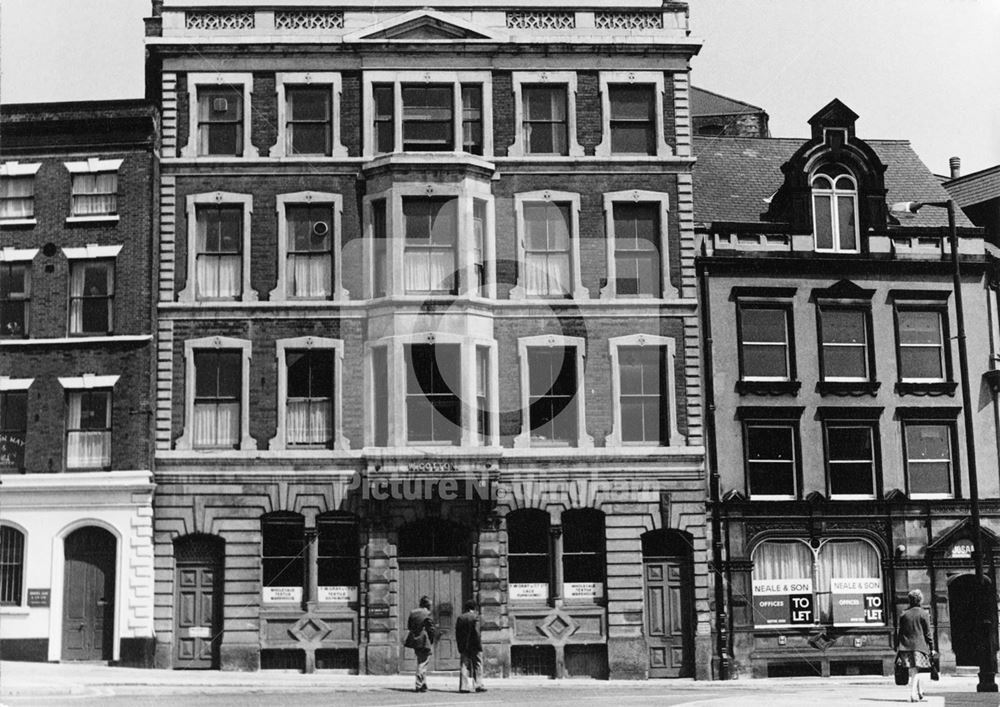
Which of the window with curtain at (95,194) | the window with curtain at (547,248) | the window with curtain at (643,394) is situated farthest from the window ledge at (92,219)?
the window with curtain at (643,394)

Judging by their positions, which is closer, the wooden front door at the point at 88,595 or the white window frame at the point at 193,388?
the wooden front door at the point at 88,595

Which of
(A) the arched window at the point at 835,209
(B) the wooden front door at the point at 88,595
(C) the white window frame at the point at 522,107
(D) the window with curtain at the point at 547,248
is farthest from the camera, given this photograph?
(A) the arched window at the point at 835,209

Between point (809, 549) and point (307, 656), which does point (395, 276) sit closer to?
point (307, 656)

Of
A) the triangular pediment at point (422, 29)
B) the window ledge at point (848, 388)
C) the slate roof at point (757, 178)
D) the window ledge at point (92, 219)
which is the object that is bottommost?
the window ledge at point (848, 388)

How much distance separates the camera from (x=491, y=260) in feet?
114

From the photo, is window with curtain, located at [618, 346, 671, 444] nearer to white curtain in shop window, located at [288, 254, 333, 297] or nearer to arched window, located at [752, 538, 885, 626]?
arched window, located at [752, 538, 885, 626]

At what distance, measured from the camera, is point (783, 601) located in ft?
115

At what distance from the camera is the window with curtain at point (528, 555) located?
34000 mm

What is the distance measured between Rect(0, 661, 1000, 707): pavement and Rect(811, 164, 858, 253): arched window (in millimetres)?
11225

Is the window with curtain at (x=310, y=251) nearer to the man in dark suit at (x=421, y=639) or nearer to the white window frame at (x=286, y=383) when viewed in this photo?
the white window frame at (x=286, y=383)

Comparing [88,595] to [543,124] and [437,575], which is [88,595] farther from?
[543,124]

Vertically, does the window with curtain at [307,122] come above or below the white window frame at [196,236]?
above

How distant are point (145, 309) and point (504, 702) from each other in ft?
45.0

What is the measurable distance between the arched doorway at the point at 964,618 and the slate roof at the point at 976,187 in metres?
11.2
